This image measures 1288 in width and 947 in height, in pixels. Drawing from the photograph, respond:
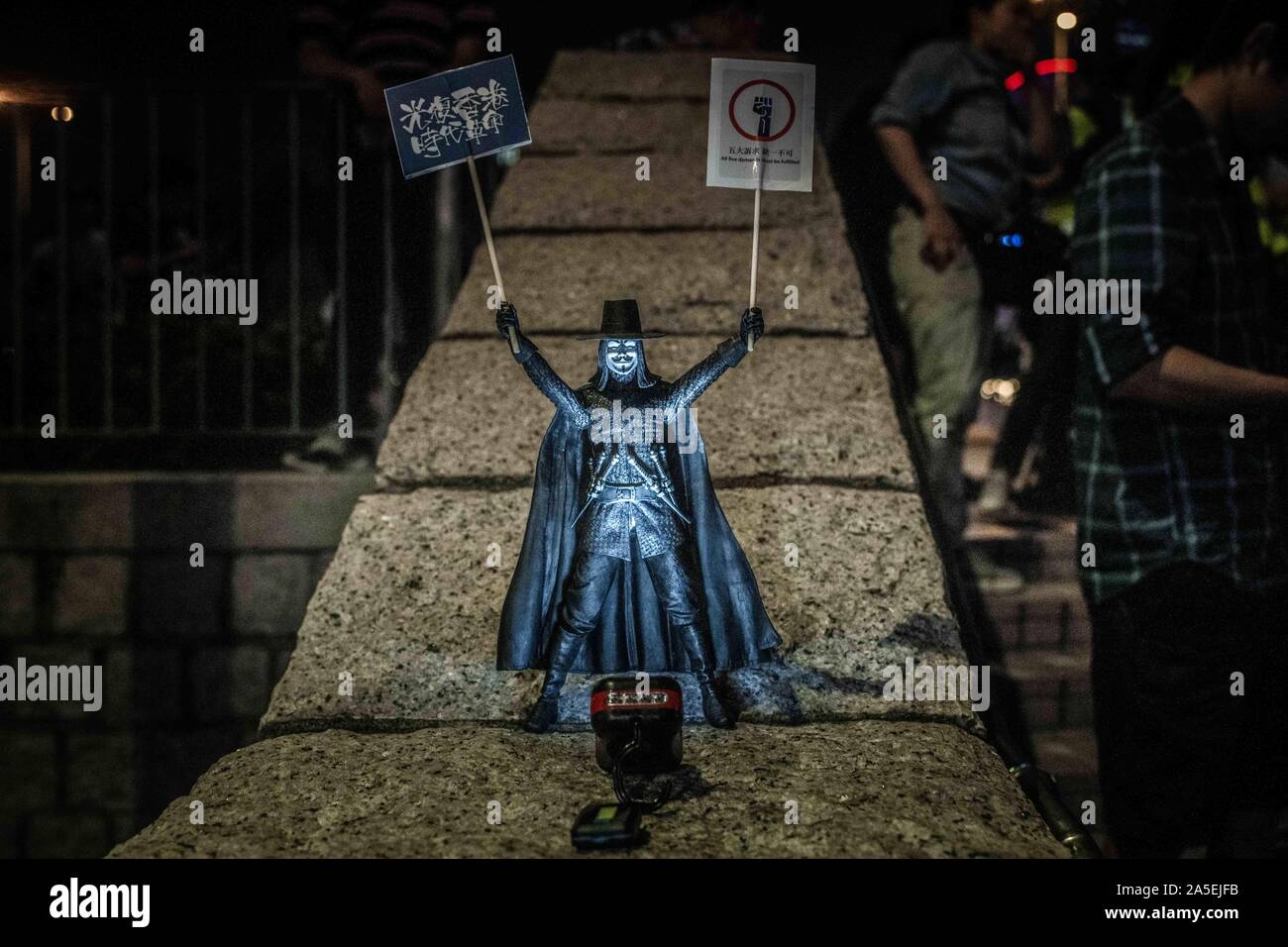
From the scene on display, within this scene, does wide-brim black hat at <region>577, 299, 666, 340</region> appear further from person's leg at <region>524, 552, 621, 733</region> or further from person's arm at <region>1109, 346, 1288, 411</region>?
person's arm at <region>1109, 346, 1288, 411</region>

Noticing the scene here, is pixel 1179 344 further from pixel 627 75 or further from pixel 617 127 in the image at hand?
pixel 627 75

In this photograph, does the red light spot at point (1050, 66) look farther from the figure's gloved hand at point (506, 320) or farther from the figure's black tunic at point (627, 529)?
the figure's gloved hand at point (506, 320)

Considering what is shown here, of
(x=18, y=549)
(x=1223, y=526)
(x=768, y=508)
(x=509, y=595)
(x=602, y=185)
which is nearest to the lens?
(x=509, y=595)

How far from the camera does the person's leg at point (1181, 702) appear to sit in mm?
2469

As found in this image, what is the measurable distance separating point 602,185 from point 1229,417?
108 inches

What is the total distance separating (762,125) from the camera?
1956mm

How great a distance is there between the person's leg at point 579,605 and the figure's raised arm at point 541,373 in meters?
0.29

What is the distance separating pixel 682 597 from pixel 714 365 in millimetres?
479

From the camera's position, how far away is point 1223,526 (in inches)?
97.7

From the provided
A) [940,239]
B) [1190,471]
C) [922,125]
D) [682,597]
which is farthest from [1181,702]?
[922,125]
